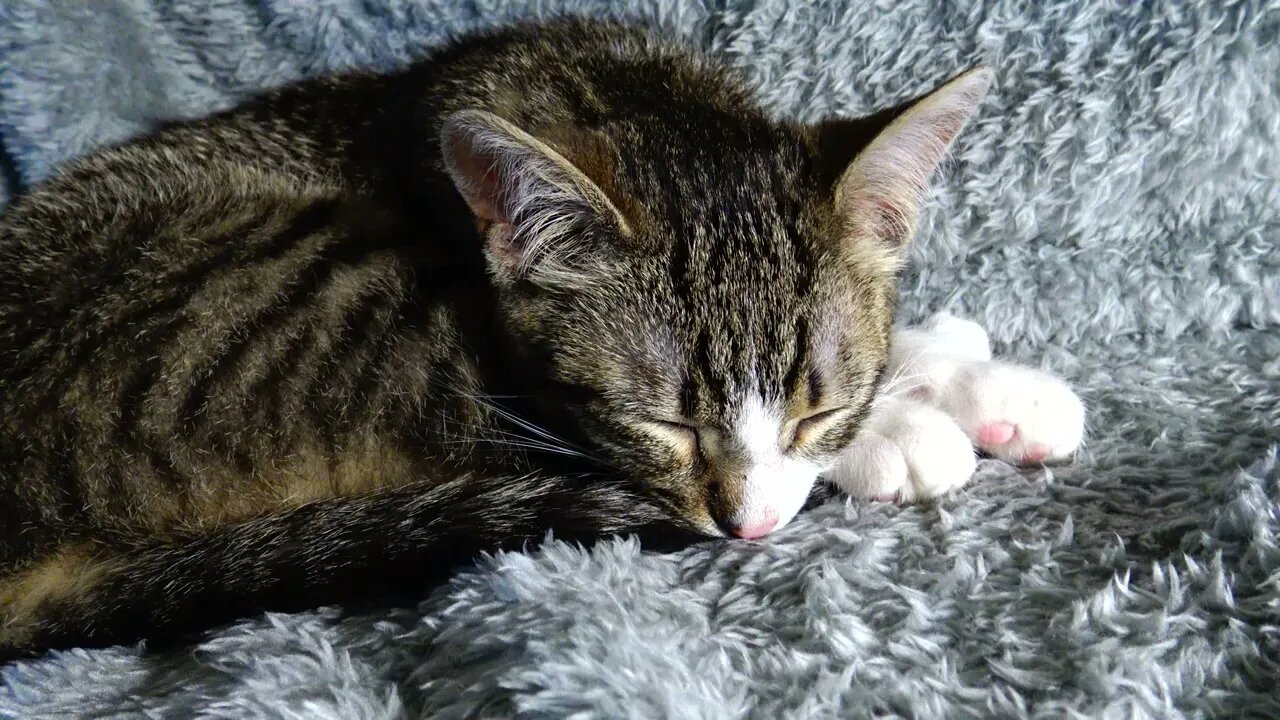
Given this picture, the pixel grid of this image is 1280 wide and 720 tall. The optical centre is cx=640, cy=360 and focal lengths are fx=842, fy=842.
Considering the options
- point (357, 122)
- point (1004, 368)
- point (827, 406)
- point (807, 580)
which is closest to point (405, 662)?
point (807, 580)

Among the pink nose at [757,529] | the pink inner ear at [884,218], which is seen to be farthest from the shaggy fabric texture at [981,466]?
the pink inner ear at [884,218]

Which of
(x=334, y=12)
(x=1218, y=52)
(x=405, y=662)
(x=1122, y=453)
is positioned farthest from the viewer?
(x=334, y=12)

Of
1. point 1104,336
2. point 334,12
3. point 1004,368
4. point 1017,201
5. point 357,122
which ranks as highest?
point 334,12

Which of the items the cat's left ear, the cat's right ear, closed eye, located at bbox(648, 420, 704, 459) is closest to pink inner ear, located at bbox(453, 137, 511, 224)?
the cat's right ear

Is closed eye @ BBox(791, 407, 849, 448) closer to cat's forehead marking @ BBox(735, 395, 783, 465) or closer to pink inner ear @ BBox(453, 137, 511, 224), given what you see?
cat's forehead marking @ BBox(735, 395, 783, 465)

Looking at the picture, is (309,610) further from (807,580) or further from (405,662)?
(807,580)

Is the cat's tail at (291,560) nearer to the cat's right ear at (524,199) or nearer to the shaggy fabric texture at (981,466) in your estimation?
the shaggy fabric texture at (981,466)
